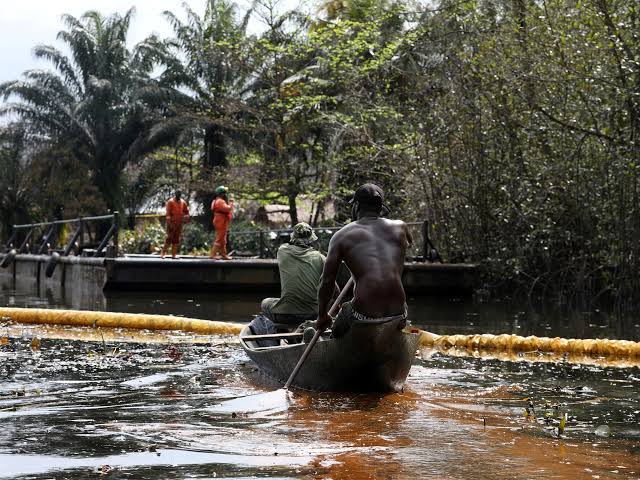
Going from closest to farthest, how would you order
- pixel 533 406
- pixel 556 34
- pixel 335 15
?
pixel 533 406, pixel 556 34, pixel 335 15

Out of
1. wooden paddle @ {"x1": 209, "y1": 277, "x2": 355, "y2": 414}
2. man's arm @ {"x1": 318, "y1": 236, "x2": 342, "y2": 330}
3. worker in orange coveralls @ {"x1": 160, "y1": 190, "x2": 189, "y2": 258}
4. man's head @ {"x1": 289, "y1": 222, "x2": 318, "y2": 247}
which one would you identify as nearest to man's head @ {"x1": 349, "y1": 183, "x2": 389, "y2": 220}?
man's arm @ {"x1": 318, "y1": 236, "x2": 342, "y2": 330}

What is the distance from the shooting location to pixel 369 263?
302 inches

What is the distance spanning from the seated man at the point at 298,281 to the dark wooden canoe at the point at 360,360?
1.23m

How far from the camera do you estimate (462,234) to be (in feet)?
74.6

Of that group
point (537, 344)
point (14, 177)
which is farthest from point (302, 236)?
point (14, 177)

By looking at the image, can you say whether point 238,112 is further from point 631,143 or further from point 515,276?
point 631,143

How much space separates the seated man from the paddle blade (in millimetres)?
2046

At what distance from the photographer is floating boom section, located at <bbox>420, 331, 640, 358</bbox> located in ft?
35.9

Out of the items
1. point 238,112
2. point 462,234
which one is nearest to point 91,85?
point 238,112

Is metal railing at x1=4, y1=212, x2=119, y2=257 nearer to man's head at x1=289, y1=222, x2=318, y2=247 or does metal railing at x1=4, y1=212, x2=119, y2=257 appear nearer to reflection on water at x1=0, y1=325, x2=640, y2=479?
man's head at x1=289, y1=222, x2=318, y2=247

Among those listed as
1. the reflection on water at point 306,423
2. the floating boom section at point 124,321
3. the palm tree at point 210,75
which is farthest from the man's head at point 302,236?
the palm tree at point 210,75

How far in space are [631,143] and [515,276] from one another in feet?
18.7

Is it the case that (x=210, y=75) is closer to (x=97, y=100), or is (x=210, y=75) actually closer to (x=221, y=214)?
(x=97, y=100)

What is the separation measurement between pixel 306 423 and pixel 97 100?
1480 inches
